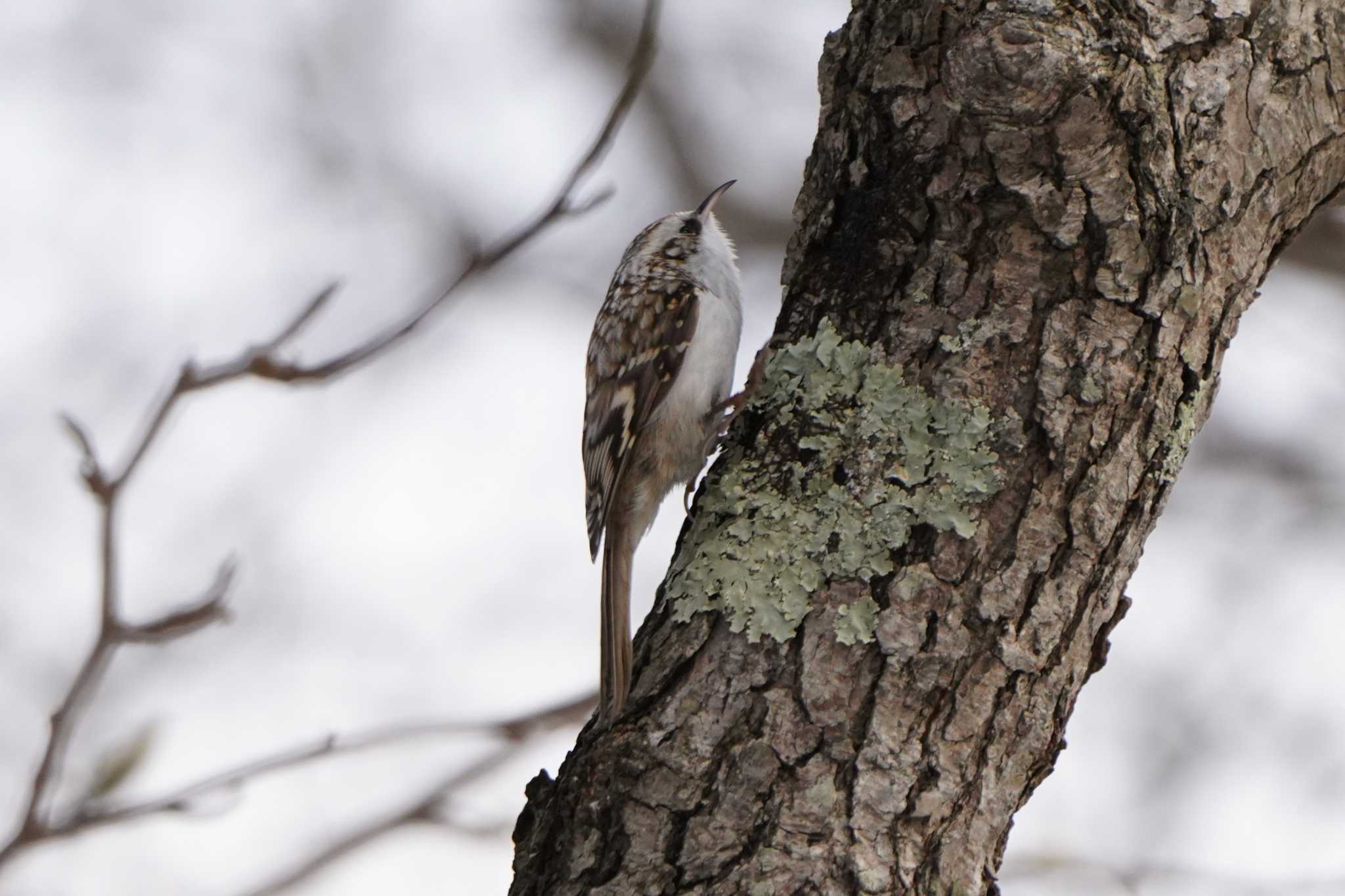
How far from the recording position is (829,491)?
1757 mm

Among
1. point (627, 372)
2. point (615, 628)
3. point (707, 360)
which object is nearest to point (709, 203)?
point (627, 372)

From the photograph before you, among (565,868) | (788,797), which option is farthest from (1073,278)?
(565,868)

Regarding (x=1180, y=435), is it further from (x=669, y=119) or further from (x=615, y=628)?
(x=669, y=119)

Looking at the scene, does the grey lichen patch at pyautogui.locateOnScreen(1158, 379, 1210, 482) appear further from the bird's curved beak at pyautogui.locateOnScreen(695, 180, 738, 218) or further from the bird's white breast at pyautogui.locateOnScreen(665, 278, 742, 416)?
the bird's curved beak at pyautogui.locateOnScreen(695, 180, 738, 218)

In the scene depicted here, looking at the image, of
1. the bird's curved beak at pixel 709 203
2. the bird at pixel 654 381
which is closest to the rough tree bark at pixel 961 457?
the bird at pixel 654 381

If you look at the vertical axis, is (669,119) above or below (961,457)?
above

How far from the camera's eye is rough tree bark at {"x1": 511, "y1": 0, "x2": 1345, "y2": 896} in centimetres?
156

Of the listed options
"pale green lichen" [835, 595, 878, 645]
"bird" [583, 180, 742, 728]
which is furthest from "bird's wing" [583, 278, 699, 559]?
"pale green lichen" [835, 595, 878, 645]

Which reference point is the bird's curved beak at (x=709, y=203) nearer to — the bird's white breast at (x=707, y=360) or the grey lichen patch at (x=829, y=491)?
the bird's white breast at (x=707, y=360)

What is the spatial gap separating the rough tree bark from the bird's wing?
3.18 ft

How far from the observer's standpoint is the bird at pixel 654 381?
2.70 metres

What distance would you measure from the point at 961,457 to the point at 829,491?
18cm

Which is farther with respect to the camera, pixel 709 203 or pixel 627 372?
pixel 709 203

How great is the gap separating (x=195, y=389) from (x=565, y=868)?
686mm
